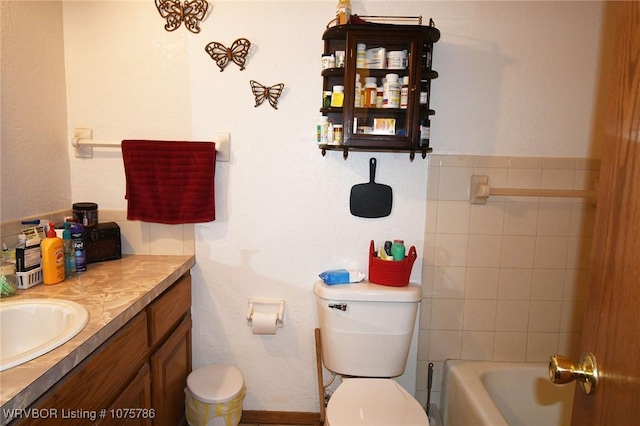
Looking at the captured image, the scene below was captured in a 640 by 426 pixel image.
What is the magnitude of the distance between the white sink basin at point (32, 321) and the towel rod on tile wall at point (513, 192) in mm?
1552

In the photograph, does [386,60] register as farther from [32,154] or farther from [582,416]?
[32,154]

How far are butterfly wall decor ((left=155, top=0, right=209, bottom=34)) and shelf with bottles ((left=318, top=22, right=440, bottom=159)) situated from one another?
1.92 feet

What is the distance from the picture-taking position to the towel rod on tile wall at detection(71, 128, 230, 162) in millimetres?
1633

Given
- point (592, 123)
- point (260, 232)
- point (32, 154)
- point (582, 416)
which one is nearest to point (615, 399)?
point (582, 416)

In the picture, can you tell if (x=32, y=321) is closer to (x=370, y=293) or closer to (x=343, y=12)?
(x=370, y=293)

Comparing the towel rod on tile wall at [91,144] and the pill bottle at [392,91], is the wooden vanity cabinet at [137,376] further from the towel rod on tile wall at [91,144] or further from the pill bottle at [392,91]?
the pill bottle at [392,91]

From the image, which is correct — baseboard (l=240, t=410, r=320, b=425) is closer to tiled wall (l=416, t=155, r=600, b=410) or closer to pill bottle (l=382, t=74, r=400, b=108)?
tiled wall (l=416, t=155, r=600, b=410)

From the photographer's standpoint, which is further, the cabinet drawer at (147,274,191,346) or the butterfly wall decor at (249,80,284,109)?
the butterfly wall decor at (249,80,284,109)

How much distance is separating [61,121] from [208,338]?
3.96ft

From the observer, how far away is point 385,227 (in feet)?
5.62

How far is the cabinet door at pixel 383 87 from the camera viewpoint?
142 cm

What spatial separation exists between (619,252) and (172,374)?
61.3 inches

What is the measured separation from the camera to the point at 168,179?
1619 mm

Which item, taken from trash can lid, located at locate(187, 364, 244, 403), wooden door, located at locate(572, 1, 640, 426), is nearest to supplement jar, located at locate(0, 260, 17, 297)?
trash can lid, located at locate(187, 364, 244, 403)
